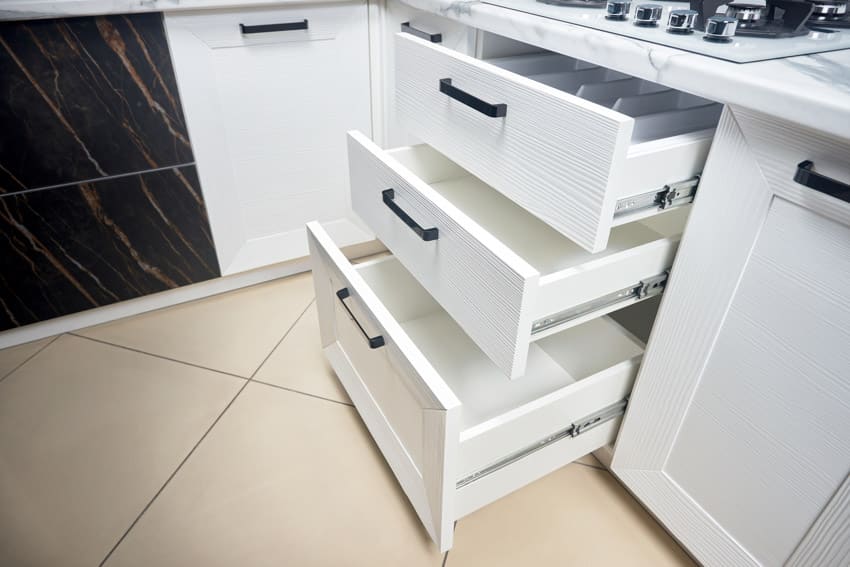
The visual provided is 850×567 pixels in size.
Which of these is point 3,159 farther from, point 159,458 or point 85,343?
point 159,458

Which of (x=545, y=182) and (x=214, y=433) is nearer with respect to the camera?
(x=545, y=182)

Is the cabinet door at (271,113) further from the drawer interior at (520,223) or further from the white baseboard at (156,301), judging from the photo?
the drawer interior at (520,223)

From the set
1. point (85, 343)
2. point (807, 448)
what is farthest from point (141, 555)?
point (807, 448)

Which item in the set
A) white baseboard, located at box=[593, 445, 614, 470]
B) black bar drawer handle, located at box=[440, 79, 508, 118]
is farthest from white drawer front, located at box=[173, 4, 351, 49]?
white baseboard, located at box=[593, 445, 614, 470]

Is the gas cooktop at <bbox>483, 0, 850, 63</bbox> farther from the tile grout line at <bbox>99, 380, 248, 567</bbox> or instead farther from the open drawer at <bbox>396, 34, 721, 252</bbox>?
the tile grout line at <bbox>99, 380, 248, 567</bbox>

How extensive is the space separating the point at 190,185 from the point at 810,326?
116cm

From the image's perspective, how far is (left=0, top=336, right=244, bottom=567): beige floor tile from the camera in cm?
90

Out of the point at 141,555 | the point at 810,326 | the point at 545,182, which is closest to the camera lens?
the point at 810,326

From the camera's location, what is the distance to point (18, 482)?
0.97 m

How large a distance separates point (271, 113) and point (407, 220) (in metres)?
0.61

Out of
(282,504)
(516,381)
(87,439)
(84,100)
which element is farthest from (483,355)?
(84,100)

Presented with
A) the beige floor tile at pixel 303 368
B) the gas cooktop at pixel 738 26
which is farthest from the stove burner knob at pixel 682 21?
the beige floor tile at pixel 303 368

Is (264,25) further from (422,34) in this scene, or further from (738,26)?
(738,26)

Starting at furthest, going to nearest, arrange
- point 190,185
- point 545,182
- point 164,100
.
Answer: point 190,185 → point 164,100 → point 545,182
